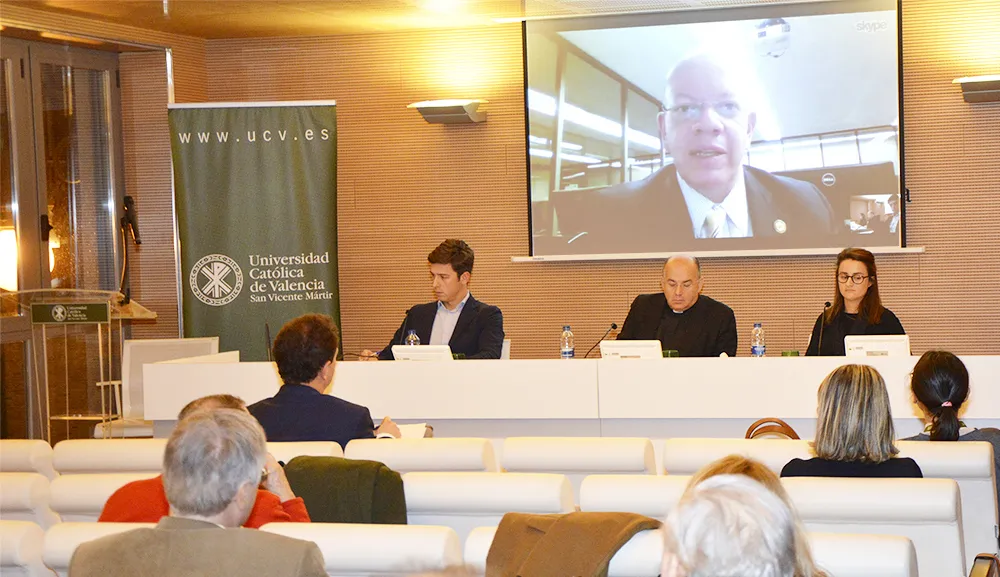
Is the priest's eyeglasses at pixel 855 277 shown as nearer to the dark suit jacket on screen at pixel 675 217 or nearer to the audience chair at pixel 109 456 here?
the dark suit jacket on screen at pixel 675 217

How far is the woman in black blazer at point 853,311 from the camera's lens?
18.4 feet

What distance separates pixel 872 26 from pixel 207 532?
627 centimetres

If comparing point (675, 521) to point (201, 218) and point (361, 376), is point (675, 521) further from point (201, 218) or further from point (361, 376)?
point (201, 218)

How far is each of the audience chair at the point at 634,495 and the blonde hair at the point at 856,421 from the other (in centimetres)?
70

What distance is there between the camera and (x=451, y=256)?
19.9 feet

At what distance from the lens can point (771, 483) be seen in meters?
1.84

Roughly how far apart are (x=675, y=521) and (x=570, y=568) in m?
0.55

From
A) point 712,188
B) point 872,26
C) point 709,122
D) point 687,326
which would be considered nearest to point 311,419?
point 687,326

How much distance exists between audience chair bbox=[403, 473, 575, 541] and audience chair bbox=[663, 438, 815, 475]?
20.5 inches

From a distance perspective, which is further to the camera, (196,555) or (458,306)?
(458,306)

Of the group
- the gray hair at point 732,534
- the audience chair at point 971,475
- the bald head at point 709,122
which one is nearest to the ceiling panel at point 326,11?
the bald head at point 709,122

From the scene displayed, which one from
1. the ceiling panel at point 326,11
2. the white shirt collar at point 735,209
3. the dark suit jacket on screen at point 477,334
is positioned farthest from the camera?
the white shirt collar at point 735,209

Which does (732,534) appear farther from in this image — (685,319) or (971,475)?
(685,319)

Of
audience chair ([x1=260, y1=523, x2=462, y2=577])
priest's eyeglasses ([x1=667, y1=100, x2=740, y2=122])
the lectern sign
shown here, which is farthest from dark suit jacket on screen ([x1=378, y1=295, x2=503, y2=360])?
audience chair ([x1=260, y1=523, x2=462, y2=577])
